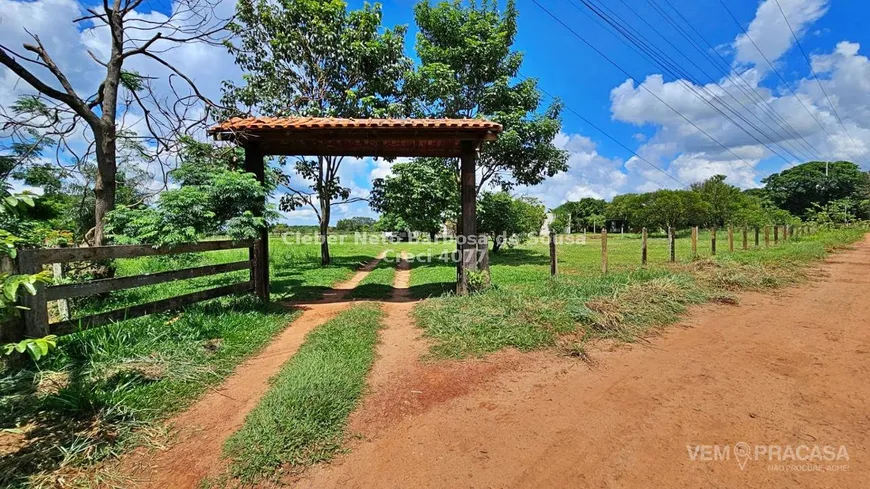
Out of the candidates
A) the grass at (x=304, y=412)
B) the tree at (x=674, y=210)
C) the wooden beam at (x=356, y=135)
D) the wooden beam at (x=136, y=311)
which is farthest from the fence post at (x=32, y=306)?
the tree at (x=674, y=210)

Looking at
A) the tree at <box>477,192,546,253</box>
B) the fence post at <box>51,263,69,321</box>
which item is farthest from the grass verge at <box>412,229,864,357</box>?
the tree at <box>477,192,546,253</box>

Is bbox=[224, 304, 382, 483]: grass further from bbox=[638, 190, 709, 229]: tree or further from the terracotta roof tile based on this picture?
bbox=[638, 190, 709, 229]: tree

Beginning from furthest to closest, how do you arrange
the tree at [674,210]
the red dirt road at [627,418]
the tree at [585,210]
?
the tree at [585,210] < the tree at [674,210] < the red dirt road at [627,418]

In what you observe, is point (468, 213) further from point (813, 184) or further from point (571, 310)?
point (813, 184)

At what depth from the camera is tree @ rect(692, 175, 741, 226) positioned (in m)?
40.9

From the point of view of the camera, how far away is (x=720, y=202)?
41656 millimetres

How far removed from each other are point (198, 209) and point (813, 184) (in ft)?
278

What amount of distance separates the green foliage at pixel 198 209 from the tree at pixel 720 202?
47.8 metres

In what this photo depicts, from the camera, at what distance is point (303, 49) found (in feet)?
47.9

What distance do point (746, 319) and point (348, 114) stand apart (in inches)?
567

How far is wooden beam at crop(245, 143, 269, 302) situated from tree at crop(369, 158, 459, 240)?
9162 millimetres

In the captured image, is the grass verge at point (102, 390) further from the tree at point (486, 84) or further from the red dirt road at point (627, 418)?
the tree at point (486, 84)

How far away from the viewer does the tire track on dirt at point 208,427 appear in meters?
2.40

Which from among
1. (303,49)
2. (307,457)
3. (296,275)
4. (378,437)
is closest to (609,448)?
(378,437)
